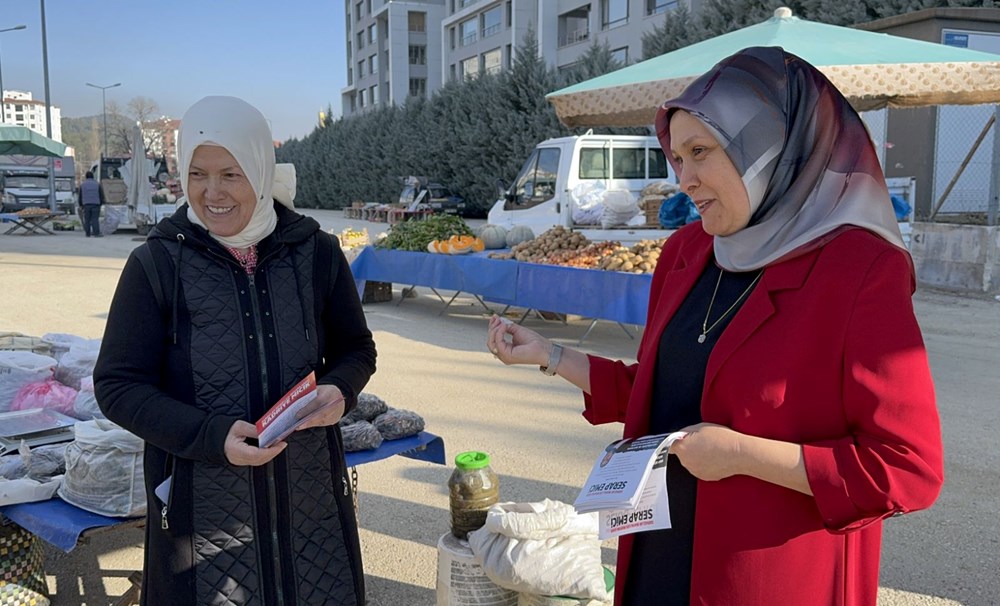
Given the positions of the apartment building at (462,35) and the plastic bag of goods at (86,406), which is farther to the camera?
the apartment building at (462,35)

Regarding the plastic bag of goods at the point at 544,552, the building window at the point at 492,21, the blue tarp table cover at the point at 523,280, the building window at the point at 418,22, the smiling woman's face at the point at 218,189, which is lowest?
the plastic bag of goods at the point at 544,552

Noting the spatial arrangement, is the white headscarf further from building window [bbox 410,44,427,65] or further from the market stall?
building window [bbox 410,44,427,65]

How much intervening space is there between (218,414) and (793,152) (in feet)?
4.87

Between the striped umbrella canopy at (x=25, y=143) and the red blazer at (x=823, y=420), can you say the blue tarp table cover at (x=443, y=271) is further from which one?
the striped umbrella canopy at (x=25, y=143)

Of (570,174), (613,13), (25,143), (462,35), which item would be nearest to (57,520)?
(570,174)

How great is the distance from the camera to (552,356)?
2.05 meters

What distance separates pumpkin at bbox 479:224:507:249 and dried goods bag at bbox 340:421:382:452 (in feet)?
21.9

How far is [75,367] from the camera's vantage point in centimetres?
443

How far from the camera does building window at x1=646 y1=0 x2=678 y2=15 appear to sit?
3094cm

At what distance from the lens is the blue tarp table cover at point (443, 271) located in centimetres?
862

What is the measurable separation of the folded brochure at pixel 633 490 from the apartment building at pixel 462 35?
27041 millimetres

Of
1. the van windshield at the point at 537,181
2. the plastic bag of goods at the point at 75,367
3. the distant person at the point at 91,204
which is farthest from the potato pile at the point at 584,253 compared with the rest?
the distant person at the point at 91,204

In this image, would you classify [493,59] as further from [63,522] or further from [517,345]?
[517,345]

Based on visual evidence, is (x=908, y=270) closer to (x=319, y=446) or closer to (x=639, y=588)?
(x=639, y=588)
